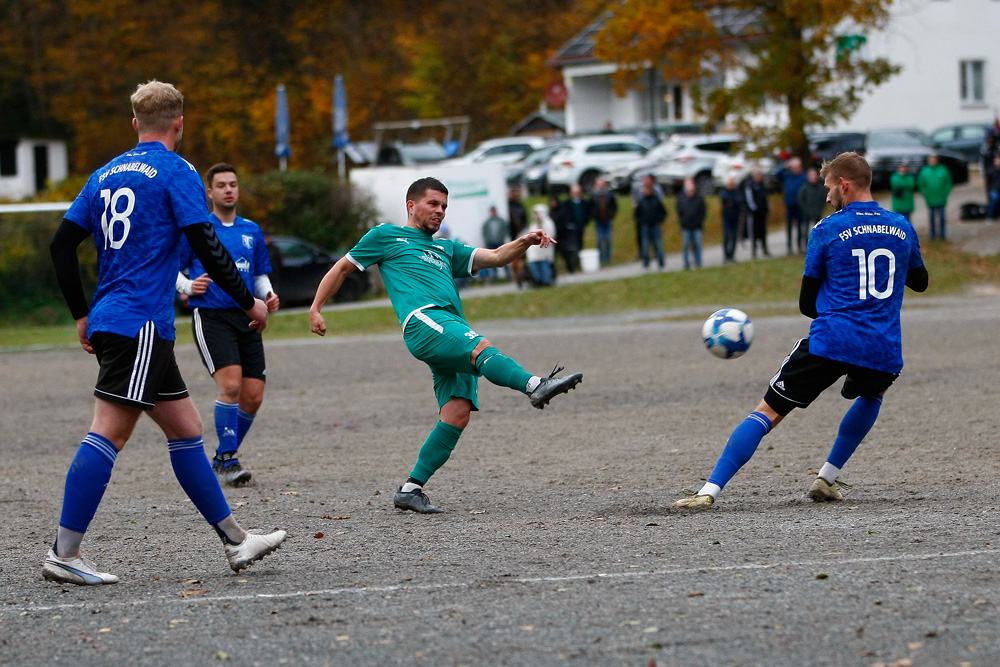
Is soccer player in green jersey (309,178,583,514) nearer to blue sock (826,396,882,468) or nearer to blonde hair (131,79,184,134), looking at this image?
blonde hair (131,79,184,134)

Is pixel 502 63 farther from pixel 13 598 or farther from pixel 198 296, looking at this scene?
pixel 13 598

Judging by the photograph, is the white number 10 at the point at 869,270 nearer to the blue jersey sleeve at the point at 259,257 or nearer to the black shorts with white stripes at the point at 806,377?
the black shorts with white stripes at the point at 806,377

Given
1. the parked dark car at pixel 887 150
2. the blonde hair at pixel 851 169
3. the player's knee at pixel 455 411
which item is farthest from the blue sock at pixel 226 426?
the parked dark car at pixel 887 150

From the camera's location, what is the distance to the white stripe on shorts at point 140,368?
212 inches

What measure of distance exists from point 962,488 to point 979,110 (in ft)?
143

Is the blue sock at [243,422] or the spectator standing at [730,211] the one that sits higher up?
the spectator standing at [730,211]

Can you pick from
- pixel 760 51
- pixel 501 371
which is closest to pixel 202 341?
pixel 501 371

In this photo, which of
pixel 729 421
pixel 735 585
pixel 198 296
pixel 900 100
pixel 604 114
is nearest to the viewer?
pixel 735 585

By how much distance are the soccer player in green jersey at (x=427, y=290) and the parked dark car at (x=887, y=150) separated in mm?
26765

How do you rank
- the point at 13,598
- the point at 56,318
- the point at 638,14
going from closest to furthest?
the point at 13,598 < the point at 56,318 < the point at 638,14

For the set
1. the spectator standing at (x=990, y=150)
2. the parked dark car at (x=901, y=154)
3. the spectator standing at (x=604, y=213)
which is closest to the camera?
the spectator standing at (x=990, y=150)

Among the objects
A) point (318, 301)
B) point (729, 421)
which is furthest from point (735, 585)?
point (729, 421)

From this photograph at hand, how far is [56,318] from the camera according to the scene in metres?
24.7

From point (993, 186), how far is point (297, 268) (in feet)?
51.5
